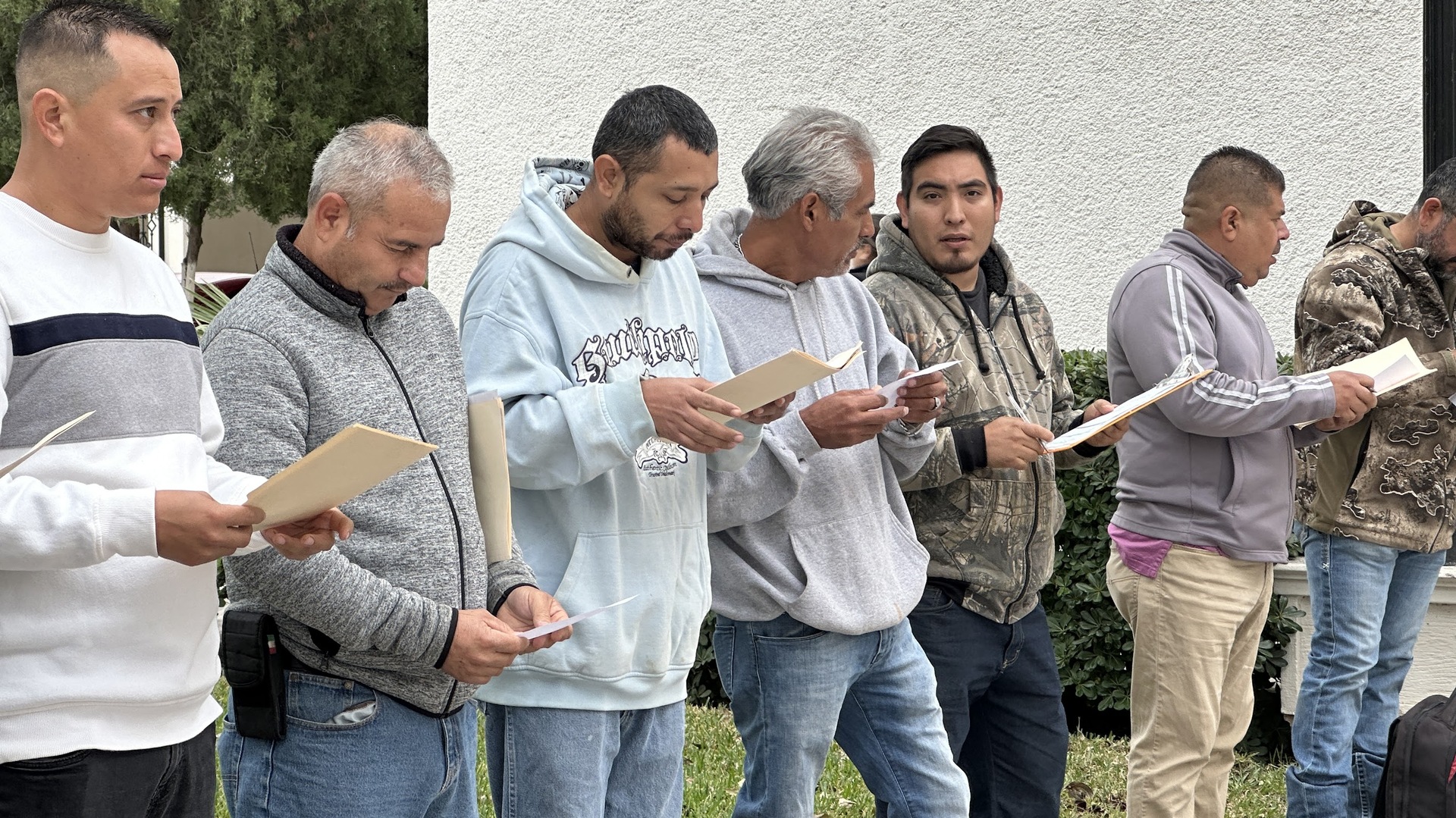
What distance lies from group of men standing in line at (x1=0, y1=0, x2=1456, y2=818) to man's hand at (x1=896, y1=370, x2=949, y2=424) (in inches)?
0.4

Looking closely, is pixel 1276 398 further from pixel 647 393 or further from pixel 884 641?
pixel 647 393

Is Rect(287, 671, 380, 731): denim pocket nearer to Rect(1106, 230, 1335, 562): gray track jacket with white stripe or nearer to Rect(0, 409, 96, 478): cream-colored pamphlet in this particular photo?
Rect(0, 409, 96, 478): cream-colored pamphlet

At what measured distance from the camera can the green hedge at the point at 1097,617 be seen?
6.29 meters

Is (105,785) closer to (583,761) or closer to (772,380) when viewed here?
(583,761)

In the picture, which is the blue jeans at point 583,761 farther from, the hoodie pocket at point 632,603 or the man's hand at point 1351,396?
the man's hand at point 1351,396

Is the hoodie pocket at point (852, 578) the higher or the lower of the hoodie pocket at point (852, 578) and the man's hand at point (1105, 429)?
the lower

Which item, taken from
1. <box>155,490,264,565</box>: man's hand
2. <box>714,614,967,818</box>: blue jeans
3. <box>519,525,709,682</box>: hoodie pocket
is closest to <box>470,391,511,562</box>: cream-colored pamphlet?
<box>519,525,709,682</box>: hoodie pocket

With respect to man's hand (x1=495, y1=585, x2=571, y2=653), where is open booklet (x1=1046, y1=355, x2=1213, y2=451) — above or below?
above

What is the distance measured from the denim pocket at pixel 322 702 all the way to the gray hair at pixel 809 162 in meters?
1.59

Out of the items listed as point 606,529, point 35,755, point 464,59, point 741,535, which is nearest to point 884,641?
point 741,535

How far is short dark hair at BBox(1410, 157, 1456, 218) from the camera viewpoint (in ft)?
16.6

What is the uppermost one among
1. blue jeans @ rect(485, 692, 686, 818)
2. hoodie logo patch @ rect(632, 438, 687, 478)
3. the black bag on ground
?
hoodie logo patch @ rect(632, 438, 687, 478)

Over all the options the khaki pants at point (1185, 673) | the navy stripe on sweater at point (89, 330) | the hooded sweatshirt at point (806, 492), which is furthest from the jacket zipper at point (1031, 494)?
the navy stripe on sweater at point (89, 330)

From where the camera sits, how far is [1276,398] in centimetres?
432
